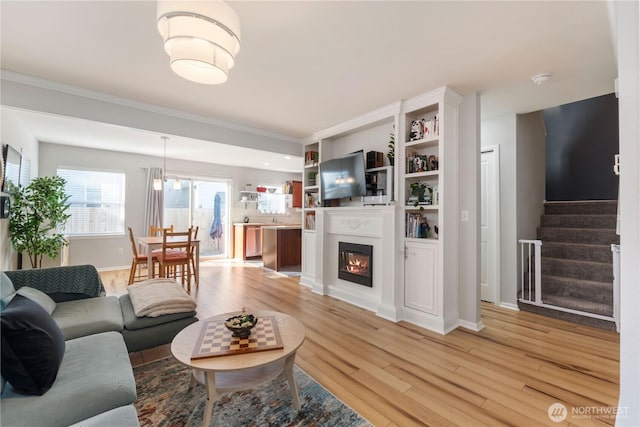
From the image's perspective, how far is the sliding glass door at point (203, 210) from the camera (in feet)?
21.8

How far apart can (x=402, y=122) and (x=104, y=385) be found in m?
3.33

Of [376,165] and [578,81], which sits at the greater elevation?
[578,81]

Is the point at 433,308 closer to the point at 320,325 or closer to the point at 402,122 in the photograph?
the point at 320,325

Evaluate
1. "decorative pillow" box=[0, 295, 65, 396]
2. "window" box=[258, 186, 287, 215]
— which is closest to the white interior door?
"decorative pillow" box=[0, 295, 65, 396]

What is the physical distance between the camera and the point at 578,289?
11.2ft

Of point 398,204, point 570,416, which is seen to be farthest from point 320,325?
point 570,416

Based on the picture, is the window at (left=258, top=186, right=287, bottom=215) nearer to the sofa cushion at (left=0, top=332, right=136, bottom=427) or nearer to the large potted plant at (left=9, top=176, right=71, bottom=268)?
the large potted plant at (left=9, top=176, right=71, bottom=268)

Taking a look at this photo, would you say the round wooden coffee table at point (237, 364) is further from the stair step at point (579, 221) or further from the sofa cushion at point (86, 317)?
the stair step at point (579, 221)

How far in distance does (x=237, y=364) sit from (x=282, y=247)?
4483mm

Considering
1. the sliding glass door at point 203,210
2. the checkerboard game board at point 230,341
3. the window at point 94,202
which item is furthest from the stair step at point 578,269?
the window at point 94,202

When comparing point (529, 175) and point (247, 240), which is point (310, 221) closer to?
point (247, 240)

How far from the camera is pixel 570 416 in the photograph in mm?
1669

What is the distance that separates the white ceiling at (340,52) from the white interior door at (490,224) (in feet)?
2.25

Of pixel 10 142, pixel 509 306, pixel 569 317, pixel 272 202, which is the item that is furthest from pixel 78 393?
pixel 272 202
